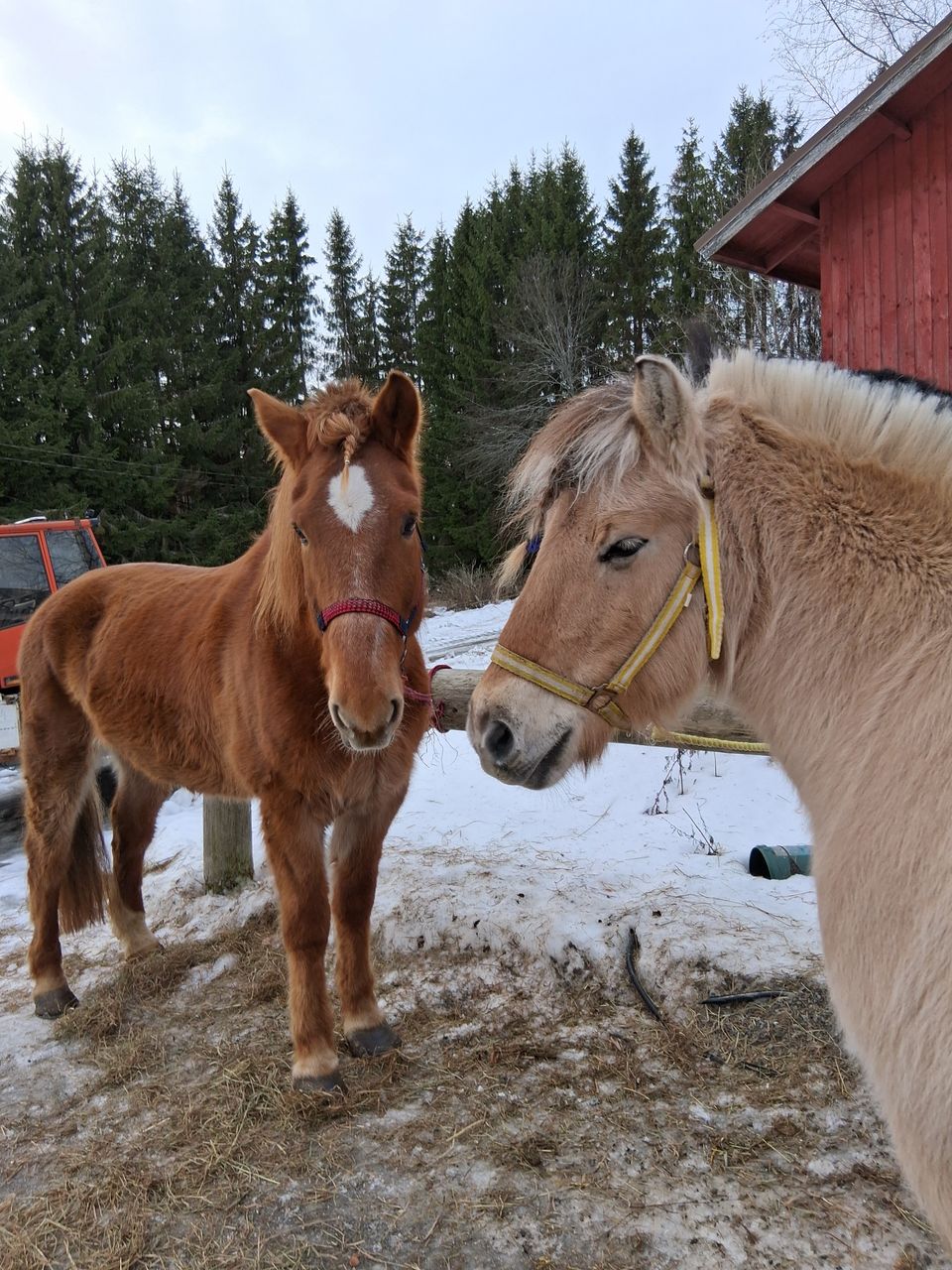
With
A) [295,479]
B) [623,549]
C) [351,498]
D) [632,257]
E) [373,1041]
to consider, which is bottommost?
[373,1041]

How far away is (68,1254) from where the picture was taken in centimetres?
208

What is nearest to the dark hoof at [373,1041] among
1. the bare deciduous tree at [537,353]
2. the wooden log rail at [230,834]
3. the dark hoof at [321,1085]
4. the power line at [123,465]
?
the dark hoof at [321,1085]

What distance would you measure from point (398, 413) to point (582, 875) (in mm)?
2787

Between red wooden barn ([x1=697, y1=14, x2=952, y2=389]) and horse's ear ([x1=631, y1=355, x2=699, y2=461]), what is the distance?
18.7ft

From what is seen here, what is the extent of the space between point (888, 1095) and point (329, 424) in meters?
2.50

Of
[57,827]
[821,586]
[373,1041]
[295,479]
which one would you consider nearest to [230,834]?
[57,827]

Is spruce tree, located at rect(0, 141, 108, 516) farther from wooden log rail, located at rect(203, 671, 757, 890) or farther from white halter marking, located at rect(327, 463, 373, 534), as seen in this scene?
white halter marking, located at rect(327, 463, 373, 534)

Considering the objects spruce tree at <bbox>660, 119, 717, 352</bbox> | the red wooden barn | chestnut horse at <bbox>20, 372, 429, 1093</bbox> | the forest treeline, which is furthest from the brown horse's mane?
spruce tree at <bbox>660, 119, 717, 352</bbox>

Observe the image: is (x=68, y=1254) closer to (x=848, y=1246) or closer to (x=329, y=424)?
(x=848, y=1246)

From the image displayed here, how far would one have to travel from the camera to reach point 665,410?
147 cm

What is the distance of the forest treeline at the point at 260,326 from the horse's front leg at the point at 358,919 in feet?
50.1

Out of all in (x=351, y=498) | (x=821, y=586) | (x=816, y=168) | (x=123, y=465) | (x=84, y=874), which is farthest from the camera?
(x=123, y=465)

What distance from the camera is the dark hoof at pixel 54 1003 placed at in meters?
3.52

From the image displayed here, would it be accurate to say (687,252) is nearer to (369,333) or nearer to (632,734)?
(369,333)
